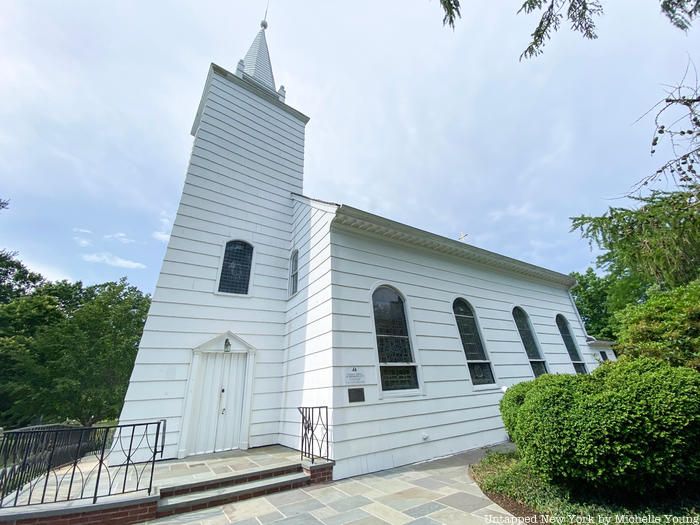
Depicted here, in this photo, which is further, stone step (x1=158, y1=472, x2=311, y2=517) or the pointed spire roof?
the pointed spire roof

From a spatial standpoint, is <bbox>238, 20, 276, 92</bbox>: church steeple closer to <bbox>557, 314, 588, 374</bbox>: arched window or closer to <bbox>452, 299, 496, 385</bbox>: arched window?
<bbox>452, 299, 496, 385</bbox>: arched window

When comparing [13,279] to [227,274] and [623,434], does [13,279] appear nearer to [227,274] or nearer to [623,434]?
[227,274]

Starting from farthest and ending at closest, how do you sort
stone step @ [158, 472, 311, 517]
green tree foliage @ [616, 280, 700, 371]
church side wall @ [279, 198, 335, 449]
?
1. church side wall @ [279, 198, 335, 449]
2. green tree foliage @ [616, 280, 700, 371]
3. stone step @ [158, 472, 311, 517]

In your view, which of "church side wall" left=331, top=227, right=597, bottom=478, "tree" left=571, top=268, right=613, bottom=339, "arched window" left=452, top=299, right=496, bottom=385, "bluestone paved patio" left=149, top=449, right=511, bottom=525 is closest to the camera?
"bluestone paved patio" left=149, top=449, right=511, bottom=525

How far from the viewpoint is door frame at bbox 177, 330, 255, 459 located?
5.61 m

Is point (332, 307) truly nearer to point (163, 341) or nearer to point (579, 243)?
point (163, 341)

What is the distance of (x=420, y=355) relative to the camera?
20.5 ft

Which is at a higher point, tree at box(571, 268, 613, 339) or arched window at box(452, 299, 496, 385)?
tree at box(571, 268, 613, 339)

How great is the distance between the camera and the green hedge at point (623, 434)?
2.89 metres

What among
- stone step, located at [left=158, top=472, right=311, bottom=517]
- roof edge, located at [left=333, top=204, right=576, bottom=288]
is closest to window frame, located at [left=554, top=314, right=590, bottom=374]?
roof edge, located at [left=333, top=204, right=576, bottom=288]

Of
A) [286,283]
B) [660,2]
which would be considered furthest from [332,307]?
[660,2]

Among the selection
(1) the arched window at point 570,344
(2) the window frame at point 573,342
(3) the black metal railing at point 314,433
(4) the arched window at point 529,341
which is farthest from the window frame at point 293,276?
(1) the arched window at point 570,344

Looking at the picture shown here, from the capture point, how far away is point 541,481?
3.59 m

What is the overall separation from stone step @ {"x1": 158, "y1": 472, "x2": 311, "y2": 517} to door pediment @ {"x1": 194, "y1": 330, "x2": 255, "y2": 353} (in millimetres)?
2849
